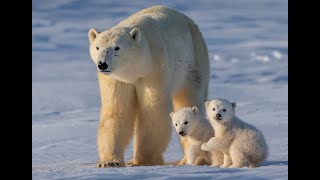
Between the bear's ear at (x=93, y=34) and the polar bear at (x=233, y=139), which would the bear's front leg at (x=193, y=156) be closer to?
the polar bear at (x=233, y=139)

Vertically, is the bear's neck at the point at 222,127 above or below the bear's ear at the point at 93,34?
below

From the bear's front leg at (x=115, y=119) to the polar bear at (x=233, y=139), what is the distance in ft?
2.96

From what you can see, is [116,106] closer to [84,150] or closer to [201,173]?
[201,173]

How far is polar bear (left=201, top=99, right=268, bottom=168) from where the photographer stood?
550 centimetres

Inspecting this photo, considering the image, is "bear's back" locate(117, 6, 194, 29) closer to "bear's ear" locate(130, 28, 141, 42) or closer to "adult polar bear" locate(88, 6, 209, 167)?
"adult polar bear" locate(88, 6, 209, 167)

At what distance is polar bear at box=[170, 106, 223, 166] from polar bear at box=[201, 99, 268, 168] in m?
0.28

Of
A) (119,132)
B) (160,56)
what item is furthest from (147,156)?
(160,56)

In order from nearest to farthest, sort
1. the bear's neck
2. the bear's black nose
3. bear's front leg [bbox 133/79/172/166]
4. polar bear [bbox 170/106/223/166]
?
the bear's black nose → the bear's neck → polar bear [bbox 170/106/223/166] → bear's front leg [bbox 133/79/172/166]

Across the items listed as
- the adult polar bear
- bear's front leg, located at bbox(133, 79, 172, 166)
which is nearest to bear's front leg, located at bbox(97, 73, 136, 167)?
the adult polar bear

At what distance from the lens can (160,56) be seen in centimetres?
614

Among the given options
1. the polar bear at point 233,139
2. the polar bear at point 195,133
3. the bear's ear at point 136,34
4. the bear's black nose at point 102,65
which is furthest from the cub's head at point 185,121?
the bear's black nose at point 102,65

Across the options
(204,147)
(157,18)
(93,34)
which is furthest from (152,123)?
(157,18)

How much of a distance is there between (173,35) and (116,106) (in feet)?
4.11

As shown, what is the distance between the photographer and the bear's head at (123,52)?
568 cm
